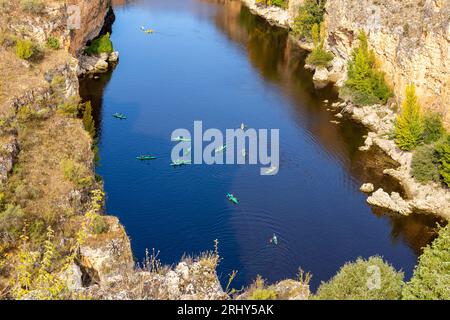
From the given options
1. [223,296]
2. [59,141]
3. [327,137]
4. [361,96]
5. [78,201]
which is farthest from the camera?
[361,96]

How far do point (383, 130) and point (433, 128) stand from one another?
7583 mm

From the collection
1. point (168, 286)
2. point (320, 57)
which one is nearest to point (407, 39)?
point (320, 57)

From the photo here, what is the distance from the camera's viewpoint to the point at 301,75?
87.7 meters

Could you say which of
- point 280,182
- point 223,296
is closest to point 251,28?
point 280,182

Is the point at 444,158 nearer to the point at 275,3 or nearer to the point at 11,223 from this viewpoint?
the point at 11,223

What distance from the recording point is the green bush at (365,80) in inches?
2835

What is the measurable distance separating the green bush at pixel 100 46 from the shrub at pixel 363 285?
70208 mm

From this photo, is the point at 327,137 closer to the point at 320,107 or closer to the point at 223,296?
the point at 320,107

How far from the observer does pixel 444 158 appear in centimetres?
5378

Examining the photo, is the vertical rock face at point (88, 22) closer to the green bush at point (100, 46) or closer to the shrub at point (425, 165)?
the green bush at point (100, 46)

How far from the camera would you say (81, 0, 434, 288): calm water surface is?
45875 mm

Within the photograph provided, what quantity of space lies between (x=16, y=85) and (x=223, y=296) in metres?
30.8
